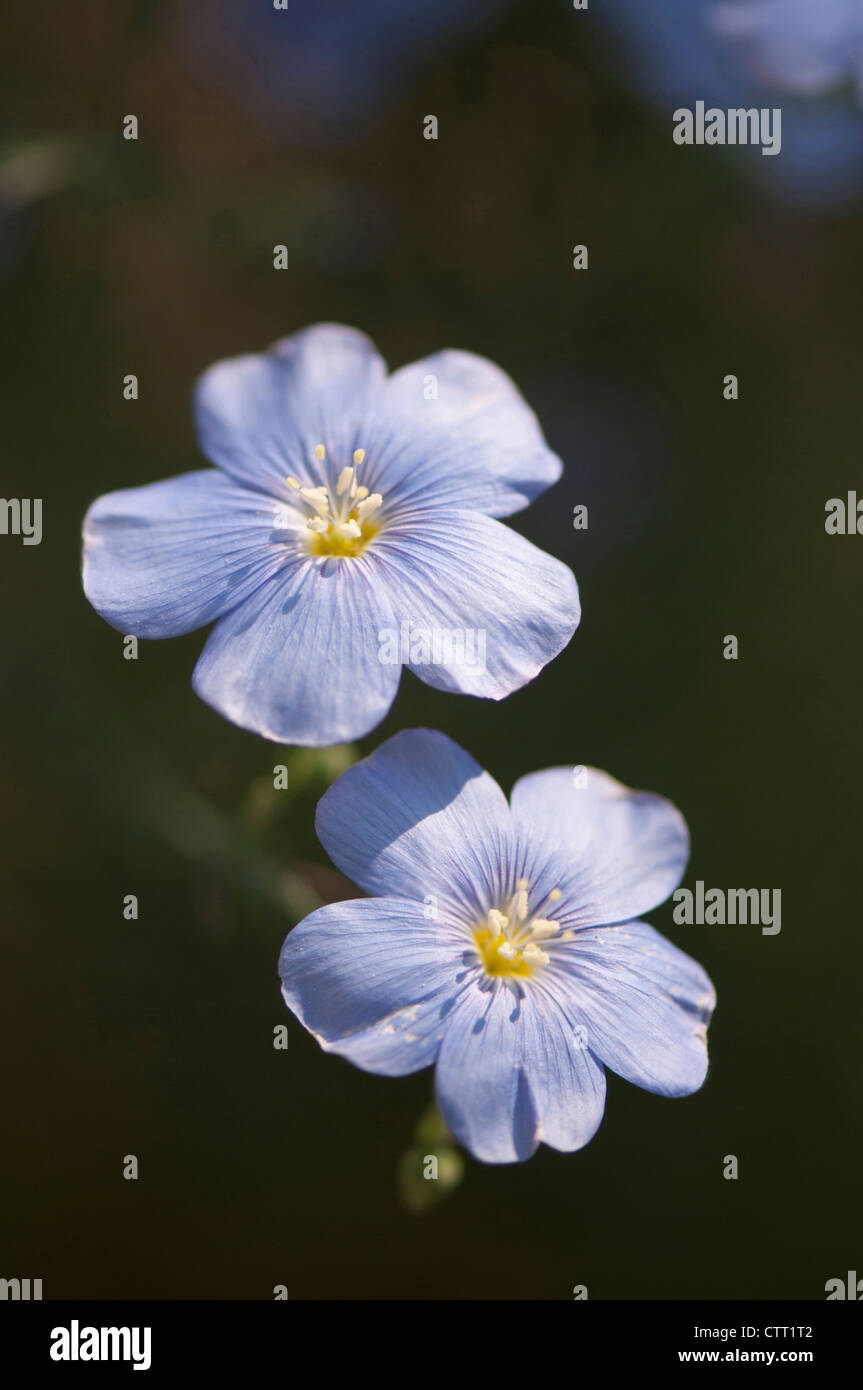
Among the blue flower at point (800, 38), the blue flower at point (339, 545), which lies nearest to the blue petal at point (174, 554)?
the blue flower at point (339, 545)

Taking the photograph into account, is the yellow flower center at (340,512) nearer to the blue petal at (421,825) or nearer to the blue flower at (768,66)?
the blue petal at (421,825)

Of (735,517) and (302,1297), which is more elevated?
(735,517)

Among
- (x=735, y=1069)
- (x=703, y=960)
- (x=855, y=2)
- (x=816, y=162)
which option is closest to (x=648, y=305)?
(x=816, y=162)

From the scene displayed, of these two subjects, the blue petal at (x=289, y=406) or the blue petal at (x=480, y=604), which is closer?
the blue petal at (x=480, y=604)

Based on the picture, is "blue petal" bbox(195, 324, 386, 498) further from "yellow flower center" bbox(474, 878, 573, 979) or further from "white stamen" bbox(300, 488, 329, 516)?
"yellow flower center" bbox(474, 878, 573, 979)

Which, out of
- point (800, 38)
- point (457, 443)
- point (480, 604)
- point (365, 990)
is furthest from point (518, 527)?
→ point (365, 990)

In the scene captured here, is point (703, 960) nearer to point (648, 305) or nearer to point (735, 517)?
point (735, 517)
